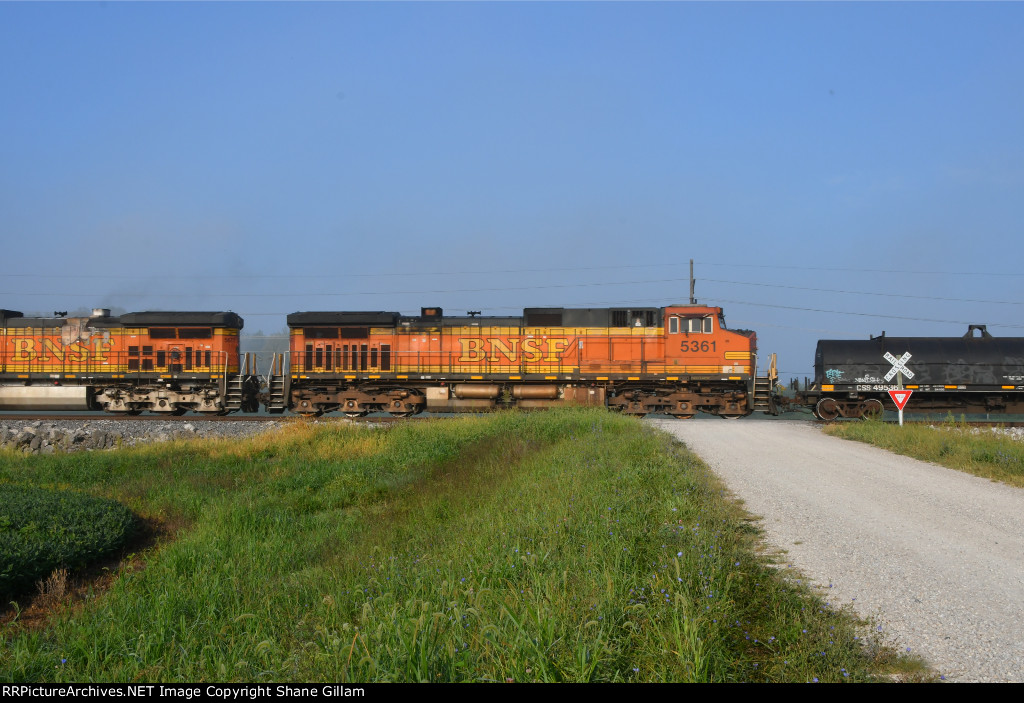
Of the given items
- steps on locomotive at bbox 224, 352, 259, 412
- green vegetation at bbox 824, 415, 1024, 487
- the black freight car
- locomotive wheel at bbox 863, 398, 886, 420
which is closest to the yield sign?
green vegetation at bbox 824, 415, 1024, 487

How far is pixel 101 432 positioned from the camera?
19688 mm

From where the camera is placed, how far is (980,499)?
29.5 feet

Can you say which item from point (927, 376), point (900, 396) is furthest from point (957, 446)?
point (927, 376)

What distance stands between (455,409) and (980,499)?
681 inches

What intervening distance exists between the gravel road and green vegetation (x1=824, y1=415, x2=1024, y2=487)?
1.64 feet

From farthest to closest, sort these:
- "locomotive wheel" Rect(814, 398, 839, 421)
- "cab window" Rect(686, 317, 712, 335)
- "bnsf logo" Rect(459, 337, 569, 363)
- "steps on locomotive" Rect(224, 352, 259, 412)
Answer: "steps on locomotive" Rect(224, 352, 259, 412), "bnsf logo" Rect(459, 337, 569, 363), "locomotive wheel" Rect(814, 398, 839, 421), "cab window" Rect(686, 317, 712, 335)

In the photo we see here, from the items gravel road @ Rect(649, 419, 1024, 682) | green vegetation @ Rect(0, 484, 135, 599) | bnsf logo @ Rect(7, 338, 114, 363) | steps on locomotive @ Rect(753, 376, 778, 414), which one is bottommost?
green vegetation @ Rect(0, 484, 135, 599)

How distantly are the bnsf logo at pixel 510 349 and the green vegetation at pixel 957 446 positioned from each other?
9.88 meters

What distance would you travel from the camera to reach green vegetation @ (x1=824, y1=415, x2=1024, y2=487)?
11.0m

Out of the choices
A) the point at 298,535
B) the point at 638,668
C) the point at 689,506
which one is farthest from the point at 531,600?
the point at 298,535

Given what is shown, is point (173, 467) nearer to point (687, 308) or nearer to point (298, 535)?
point (298, 535)

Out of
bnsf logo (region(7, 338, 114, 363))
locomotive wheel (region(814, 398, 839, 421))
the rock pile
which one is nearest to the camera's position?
the rock pile

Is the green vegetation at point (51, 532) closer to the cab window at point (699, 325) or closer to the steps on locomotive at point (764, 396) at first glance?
the cab window at point (699, 325)

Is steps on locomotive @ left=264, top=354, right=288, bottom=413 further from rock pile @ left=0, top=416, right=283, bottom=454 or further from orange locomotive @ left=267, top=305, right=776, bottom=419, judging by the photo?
rock pile @ left=0, top=416, right=283, bottom=454
